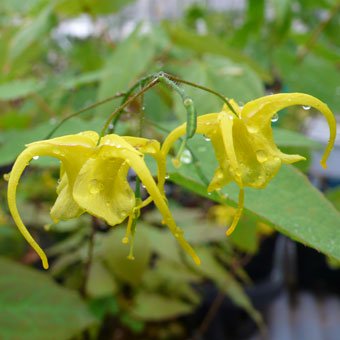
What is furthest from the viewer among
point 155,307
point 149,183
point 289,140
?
point 155,307

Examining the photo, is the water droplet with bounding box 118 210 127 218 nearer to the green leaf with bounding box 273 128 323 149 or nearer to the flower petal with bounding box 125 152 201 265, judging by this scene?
the flower petal with bounding box 125 152 201 265

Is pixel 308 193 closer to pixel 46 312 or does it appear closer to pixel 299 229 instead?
pixel 299 229

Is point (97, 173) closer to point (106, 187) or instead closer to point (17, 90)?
point (106, 187)

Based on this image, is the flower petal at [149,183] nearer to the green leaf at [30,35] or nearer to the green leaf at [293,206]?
the green leaf at [293,206]

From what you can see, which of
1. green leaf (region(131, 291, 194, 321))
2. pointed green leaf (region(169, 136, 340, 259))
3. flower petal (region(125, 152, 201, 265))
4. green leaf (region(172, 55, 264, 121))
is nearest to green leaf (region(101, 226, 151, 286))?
green leaf (region(131, 291, 194, 321))

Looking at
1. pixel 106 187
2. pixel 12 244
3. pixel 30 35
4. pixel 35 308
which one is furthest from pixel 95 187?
pixel 12 244

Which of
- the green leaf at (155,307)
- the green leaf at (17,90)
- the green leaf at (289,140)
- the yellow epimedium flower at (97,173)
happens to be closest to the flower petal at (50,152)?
the yellow epimedium flower at (97,173)
